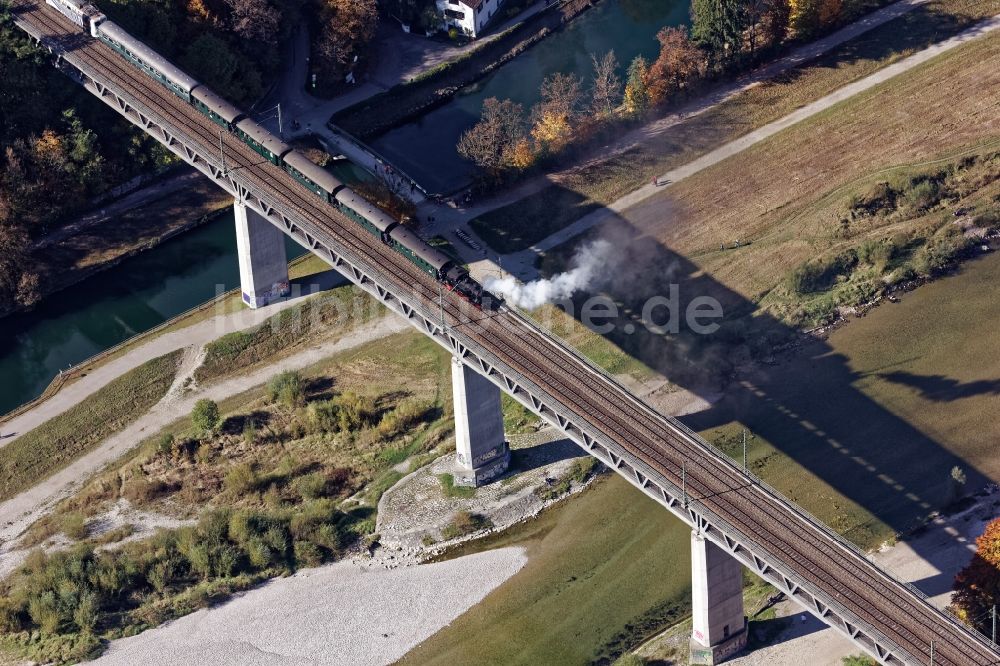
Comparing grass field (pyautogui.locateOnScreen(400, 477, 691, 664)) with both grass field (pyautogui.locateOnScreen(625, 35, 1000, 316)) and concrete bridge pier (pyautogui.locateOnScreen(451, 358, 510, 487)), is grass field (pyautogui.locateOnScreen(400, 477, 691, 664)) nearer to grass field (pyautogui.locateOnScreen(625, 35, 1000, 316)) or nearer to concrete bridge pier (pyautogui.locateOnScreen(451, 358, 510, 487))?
concrete bridge pier (pyautogui.locateOnScreen(451, 358, 510, 487))

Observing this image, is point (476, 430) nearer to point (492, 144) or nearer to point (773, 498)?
point (773, 498)

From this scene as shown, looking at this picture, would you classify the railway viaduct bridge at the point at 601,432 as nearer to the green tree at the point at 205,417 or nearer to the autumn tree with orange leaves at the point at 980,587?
the autumn tree with orange leaves at the point at 980,587

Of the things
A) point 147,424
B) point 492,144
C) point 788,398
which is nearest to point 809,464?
point 788,398

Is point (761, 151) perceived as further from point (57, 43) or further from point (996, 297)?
point (57, 43)

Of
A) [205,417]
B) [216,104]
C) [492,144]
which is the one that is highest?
[216,104]

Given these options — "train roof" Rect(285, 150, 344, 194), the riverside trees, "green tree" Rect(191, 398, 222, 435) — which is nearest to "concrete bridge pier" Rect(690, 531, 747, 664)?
"green tree" Rect(191, 398, 222, 435)

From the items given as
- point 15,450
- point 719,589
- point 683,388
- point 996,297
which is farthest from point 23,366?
point 996,297
